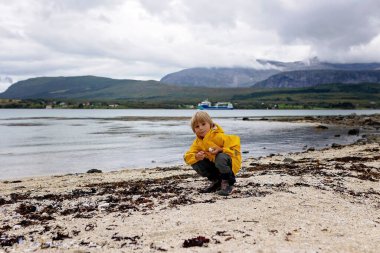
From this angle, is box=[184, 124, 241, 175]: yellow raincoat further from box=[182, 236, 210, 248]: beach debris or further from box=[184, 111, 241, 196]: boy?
box=[182, 236, 210, 248]: beach debris

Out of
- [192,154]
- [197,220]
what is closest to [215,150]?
[192,154]

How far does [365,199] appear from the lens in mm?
11867

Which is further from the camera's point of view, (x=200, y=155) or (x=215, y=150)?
(x=200, y=155)

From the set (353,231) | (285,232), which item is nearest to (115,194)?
(285,232)

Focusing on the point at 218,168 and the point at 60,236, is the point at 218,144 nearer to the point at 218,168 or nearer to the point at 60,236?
the point at 218,168

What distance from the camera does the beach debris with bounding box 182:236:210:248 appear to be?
7238 millimetres

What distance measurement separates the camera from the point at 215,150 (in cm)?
1078

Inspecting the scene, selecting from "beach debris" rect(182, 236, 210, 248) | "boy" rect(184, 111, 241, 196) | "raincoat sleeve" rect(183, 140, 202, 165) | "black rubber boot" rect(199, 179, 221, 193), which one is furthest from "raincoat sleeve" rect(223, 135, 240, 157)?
"beach debris" rect(182, 236, 210, 248)

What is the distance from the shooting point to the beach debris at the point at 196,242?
724 cm

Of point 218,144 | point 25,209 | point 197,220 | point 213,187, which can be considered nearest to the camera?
point 197,220

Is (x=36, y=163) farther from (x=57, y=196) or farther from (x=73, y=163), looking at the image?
(x=57, y=196)

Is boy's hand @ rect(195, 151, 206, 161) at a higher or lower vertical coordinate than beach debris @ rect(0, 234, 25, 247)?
higher

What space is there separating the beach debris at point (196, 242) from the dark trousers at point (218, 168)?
362 centimetres

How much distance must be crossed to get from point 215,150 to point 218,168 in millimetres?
616
